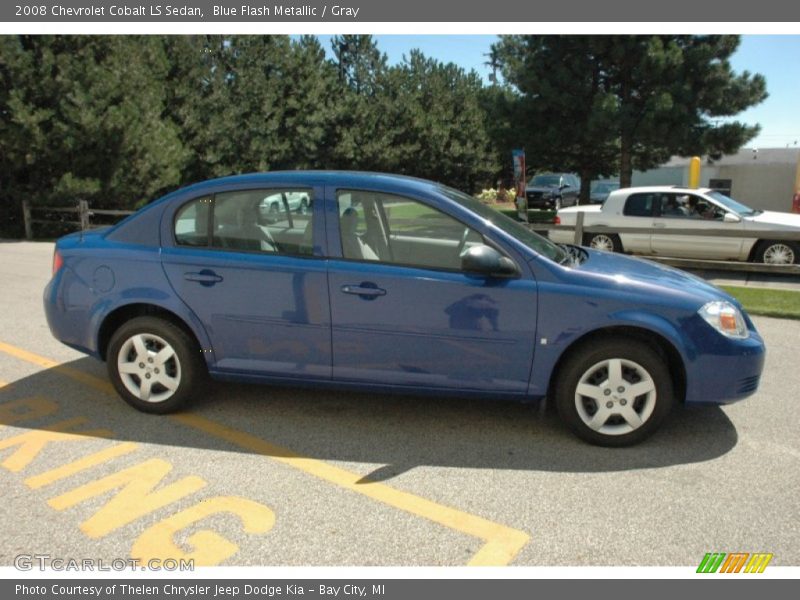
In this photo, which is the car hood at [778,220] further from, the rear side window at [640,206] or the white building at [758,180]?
the white building at [758,180]

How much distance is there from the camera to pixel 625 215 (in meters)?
11.6

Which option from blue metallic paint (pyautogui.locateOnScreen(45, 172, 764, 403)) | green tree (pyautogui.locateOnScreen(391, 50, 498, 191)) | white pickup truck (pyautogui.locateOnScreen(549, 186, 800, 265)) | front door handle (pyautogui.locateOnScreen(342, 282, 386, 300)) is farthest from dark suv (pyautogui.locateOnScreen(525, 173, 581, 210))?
front door handle (pyautogui.locateOnScreen(342, 282, 386, 300))

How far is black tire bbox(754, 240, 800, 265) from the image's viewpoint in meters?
9.98

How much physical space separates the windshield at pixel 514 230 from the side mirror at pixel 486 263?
0.85 ft

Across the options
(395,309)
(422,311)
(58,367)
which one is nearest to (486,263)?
(422,311)

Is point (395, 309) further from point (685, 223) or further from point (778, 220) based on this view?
point (778, 220)

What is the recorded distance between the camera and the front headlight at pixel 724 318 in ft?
11.3

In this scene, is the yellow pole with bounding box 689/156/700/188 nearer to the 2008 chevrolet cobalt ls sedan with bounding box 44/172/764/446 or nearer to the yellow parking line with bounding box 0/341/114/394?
the 2008 chevrolet cobalt ls sedan with bounding box 44/172/764/446

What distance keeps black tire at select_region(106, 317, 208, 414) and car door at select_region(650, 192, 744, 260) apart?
31.1ft

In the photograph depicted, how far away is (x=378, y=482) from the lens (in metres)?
3.16

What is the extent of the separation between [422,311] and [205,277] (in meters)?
1.43

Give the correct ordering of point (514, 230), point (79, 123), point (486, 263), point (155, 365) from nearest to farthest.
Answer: point (486, 263) < point (514, 230) < point (155, 365) < point (79, 123)

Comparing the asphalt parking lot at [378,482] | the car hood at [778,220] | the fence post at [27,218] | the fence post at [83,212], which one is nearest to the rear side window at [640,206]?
the car hood at [778,220]

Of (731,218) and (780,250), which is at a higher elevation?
(731,218)
